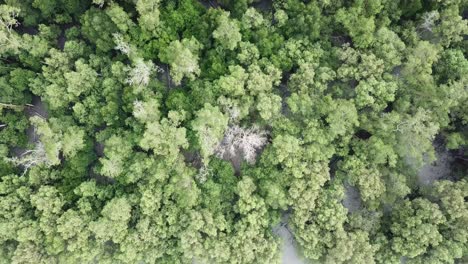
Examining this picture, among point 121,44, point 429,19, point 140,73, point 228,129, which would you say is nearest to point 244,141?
point 228,129

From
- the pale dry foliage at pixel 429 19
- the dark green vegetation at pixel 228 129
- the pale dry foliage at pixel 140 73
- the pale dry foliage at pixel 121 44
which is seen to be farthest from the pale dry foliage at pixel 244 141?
the pale dry foliage at pixel 429 19

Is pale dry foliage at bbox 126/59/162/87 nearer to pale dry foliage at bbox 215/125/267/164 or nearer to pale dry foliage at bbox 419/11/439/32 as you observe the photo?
pale dry foliage at bbox 215/125/267/164

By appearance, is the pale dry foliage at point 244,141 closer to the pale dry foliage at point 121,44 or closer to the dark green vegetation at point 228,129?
the dark green vegetation at point 228,129

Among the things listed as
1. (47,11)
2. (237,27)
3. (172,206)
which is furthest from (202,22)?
(172,206)

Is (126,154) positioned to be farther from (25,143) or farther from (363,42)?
(363,42)

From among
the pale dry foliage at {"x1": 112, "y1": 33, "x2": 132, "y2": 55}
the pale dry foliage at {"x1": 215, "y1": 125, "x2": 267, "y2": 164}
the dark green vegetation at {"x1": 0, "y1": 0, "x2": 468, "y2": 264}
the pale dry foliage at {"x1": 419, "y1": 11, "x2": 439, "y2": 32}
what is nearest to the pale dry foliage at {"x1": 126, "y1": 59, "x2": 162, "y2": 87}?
the dark green vegetation at {"x1": 0, "y1": 0, "x2": 468, "y2": 264}

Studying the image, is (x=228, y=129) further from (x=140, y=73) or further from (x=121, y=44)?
(x=121, y=44)
